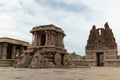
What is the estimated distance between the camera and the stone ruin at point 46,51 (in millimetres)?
22984

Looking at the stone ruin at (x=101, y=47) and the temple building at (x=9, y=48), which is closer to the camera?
the temple building at (x=9, y=48)

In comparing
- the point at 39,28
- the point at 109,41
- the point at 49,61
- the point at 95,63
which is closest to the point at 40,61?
the point at 49,61

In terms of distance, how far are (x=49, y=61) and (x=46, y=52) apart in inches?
54.7

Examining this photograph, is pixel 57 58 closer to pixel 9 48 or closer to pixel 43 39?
pixel 43 39

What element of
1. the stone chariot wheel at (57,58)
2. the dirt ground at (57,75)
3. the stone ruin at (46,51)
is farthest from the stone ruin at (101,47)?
the dirt ground at (57,75)

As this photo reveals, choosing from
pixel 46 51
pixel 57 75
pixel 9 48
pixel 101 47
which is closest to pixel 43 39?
pixel 46 51

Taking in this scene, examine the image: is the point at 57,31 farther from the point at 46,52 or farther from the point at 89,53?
the point at 89,53

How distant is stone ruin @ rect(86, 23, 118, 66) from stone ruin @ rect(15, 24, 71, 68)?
2168 cm

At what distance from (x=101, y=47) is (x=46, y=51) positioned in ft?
98.5

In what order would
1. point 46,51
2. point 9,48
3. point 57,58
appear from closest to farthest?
point 57,58 < point 46,51 < point 9,48

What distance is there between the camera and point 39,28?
28.1 meters

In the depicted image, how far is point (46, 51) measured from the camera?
24453 mm

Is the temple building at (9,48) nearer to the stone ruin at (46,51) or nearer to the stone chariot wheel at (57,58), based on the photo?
the stone ruin at (46,51)

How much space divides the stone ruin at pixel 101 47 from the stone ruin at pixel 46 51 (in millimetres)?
21677
